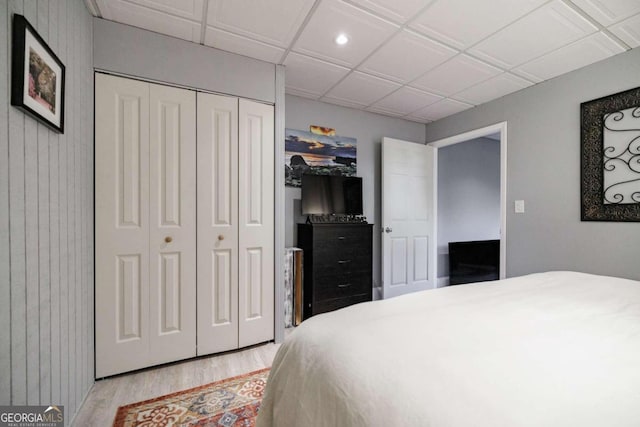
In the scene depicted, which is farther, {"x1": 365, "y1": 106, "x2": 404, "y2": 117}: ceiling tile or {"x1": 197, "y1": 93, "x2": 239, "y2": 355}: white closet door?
{"x1": 365, "y1": 106, "x2": 404, "y2": 117}: ceiling tile

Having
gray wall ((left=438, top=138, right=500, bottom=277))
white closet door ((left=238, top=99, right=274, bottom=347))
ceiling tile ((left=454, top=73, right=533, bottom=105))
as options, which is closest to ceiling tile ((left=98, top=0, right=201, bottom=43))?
white closet door ((left=238, top=99, right=274, bottom=347))

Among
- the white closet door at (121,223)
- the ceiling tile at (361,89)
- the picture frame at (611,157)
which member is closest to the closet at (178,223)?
the white closet door at (121,223)

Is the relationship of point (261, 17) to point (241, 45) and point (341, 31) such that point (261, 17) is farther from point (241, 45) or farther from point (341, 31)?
point (341, 31)

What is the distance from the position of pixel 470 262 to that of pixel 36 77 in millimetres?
4790

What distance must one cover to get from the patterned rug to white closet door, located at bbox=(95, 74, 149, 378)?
45 cm

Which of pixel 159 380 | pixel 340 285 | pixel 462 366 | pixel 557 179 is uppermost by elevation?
pixel 557 179

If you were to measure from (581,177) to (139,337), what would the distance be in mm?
3883

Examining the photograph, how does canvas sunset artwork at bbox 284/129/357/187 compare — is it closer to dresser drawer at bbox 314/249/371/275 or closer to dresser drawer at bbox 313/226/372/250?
dresser drawer at bbox 313/226/372/250

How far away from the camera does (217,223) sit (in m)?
2.22

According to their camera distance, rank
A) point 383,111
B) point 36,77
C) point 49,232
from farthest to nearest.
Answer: point 383,111
point 49,232
point 36,77

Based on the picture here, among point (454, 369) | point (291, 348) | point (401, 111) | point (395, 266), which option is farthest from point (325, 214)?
point (454, 369)

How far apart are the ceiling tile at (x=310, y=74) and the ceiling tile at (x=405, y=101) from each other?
76 centimetres

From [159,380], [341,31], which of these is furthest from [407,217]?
[159,380]

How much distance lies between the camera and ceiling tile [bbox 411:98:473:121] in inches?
129
